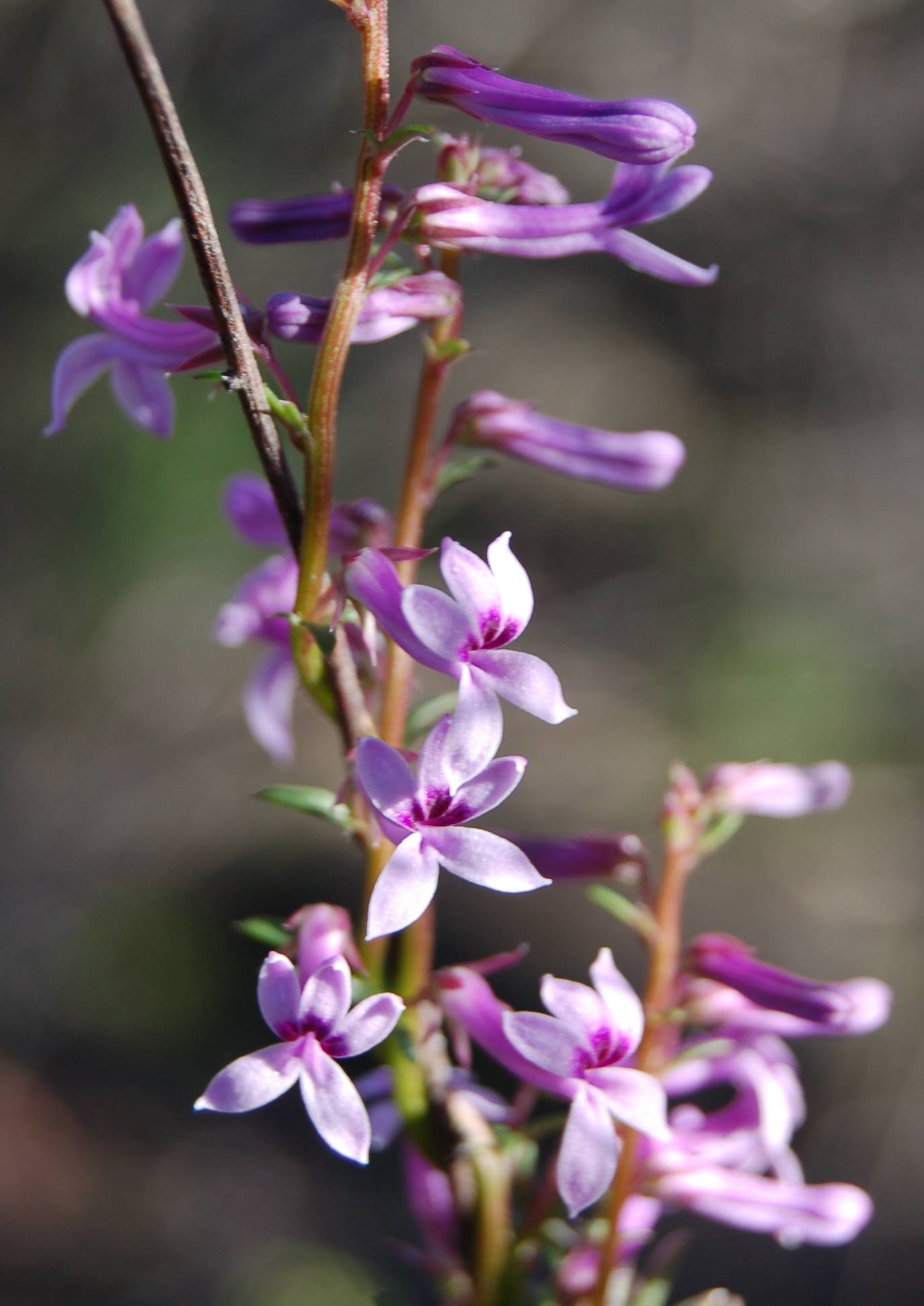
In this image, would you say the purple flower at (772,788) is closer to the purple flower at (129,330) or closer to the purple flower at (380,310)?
the purple flower at (380,310)

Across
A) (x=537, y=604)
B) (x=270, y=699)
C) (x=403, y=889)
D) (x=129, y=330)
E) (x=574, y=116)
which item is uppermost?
(x=574, y=116)

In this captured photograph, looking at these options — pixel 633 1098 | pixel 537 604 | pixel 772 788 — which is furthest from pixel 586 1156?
pixel 537 604

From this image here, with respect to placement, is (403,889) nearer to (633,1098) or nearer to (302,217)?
(633,1098)

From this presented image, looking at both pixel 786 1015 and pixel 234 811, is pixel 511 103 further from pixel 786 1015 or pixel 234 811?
pixel 234 811

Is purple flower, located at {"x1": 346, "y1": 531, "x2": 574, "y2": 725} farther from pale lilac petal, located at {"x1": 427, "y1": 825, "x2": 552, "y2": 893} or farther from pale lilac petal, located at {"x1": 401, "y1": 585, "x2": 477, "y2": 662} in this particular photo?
pale lilac petal, located at {"x1": 427, "y1": 825, "x2": 552, "y2": 893}

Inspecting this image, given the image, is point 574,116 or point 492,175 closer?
point 574,116

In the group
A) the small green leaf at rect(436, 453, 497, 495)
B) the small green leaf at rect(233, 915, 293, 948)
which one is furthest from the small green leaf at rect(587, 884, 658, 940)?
the small green leaf at rect(436, 453, 497, 495)
